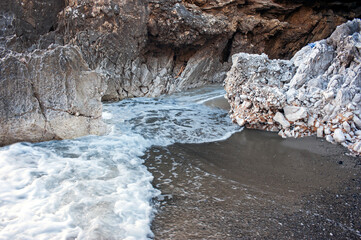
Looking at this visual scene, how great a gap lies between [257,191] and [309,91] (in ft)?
10.5

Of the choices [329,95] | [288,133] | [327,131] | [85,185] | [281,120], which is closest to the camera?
[85,185]

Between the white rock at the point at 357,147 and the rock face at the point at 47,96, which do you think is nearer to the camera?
the white rock at the point at 357,147

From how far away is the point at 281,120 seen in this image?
4.98 m

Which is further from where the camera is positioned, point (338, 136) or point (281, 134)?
point (281, 134)

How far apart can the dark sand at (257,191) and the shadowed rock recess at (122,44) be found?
2.08 meters

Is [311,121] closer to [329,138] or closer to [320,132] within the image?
[320,132]

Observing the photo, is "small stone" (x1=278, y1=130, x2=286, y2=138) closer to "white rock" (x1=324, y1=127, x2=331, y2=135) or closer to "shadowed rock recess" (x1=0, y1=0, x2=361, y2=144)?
"white rock" (x1=324, y1=127, x2=331, y2=135)

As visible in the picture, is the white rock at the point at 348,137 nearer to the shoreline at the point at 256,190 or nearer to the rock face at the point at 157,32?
the shoreline at the point at 256,190

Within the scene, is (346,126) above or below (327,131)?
above

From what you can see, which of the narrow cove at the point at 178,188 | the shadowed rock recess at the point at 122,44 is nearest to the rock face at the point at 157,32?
the shadowed rock recess at the point at 122,44

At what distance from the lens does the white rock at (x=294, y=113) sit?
474 centimetres

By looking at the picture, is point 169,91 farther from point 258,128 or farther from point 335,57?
point 335,57

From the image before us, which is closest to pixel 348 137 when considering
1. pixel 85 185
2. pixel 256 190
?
pixel 256 190

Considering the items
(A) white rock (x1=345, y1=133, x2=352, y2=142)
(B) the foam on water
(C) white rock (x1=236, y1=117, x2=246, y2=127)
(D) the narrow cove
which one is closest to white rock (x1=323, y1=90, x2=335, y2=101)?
(A) white rock (x1=345, y1=133, x2=352, y2=142)
